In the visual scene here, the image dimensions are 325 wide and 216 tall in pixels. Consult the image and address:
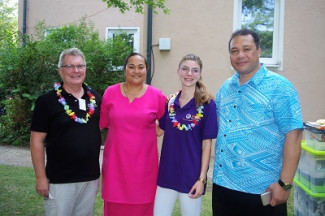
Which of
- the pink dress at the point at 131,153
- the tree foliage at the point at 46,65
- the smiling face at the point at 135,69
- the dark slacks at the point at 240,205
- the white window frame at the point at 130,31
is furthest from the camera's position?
the white window frame at the point at 130,31

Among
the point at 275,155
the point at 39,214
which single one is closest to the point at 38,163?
the point at 39,214

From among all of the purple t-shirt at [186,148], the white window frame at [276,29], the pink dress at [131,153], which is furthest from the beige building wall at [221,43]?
the purple t-shirt at [186,148]

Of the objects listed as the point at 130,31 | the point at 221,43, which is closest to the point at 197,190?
the point at 221,43

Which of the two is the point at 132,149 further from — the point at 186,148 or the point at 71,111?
the point at 71,111

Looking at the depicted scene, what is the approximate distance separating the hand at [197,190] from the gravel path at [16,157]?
3.27 metres

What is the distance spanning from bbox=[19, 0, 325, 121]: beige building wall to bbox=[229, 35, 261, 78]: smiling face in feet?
15.2

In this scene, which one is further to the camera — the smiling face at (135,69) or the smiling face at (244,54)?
the smiling face at (135,69)

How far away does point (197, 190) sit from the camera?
274cm

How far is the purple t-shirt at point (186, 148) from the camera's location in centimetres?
281

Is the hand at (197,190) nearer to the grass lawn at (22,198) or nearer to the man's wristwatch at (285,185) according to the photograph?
the man's wristwatch at (285,185)

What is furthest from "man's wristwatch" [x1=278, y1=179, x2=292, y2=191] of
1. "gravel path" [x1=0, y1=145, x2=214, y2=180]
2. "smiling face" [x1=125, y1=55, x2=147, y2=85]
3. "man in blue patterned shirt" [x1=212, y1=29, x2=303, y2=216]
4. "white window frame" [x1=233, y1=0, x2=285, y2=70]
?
"white window frame" [x1=233, y1=0, x2=285, y2=70]

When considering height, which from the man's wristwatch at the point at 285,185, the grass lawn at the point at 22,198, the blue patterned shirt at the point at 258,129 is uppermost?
A: the blue patterned shirt at the point at 258,129

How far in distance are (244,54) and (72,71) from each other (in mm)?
1605

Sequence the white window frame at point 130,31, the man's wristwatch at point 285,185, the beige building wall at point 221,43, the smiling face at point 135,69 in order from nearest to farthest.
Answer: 1. the man's wristwatch at point 285,185
2. the smiling face at point 135,69
3. the beige building wall at point 221,43
4. the white window frame at point 130,31
